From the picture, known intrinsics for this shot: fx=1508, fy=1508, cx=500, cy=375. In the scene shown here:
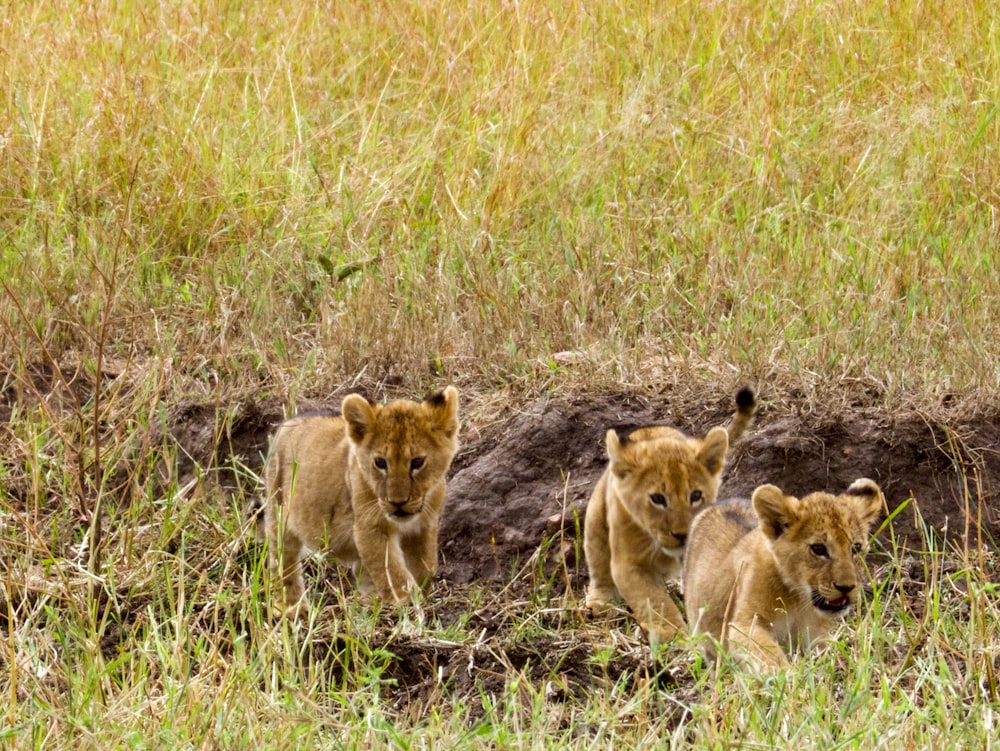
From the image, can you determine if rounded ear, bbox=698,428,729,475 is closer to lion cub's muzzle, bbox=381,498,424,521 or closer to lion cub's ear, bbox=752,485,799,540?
lion cub's ear, bbox=752,485,799,540

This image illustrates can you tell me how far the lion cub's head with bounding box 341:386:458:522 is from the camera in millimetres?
4938

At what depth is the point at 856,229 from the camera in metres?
7.27

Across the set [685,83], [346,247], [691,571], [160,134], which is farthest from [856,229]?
[160,134]

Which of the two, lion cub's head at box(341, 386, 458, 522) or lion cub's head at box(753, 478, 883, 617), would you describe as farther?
lion cub's head at box(341, 386, 458, 522)

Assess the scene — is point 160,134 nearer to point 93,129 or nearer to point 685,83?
point 93,129

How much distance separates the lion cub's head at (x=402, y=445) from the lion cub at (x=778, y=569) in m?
0.89

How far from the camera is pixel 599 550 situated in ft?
17.1

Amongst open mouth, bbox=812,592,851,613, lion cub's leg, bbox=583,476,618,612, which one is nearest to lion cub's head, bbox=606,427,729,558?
lion cub's leg, bbox=583,476,618,612

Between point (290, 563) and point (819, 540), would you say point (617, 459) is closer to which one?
point (819, 540)

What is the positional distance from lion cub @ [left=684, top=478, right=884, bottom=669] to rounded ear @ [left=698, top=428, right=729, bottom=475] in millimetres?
156

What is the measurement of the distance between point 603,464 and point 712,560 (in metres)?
0.97

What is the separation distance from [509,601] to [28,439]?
2.14m

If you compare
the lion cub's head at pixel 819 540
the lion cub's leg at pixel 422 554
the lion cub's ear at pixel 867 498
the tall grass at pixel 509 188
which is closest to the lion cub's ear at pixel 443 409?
the lion cub's leg at pixel 422 554

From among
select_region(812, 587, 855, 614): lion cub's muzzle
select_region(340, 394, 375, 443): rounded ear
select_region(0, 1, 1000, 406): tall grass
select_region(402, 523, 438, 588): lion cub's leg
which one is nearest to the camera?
select_region(812, 587, 855, 614): lion cub's muzzle
